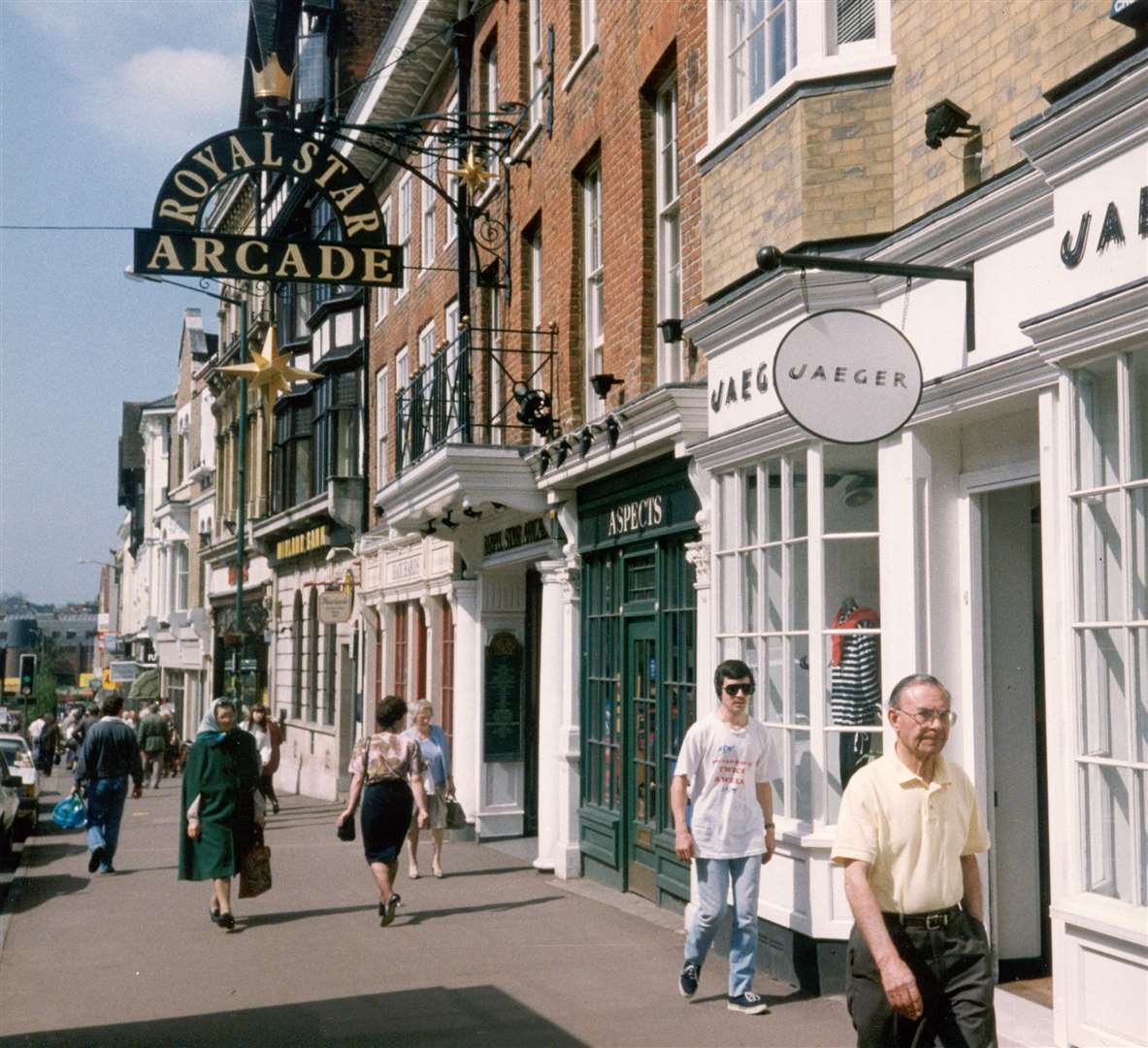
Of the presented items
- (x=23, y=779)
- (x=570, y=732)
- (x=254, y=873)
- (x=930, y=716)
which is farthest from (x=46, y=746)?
(x=930, y=716)

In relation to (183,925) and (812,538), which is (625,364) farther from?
(183,925)

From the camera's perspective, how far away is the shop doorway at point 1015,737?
781cm

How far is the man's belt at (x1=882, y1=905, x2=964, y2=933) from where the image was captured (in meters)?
5.03

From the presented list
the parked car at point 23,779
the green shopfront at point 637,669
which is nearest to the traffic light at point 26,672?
the parked car at point 23,779

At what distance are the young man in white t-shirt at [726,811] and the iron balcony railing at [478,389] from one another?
6.03 metres

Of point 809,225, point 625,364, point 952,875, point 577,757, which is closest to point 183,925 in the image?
point 577,757

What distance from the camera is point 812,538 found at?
8.67m

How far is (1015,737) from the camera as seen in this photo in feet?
25.9

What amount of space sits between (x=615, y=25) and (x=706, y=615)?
5.69 m

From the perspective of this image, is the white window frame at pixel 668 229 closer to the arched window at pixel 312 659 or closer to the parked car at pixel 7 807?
the parked car at pixel 7 807

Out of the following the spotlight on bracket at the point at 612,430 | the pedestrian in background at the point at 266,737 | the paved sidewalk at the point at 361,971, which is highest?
the spotlight on bracket at the point at 612,430

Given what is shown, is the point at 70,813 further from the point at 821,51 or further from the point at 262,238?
the point at 821,51

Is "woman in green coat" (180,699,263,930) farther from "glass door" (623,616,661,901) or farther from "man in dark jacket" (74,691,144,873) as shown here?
"man in dark jacket" (74,691,144,873)

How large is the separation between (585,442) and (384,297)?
12558 mm
